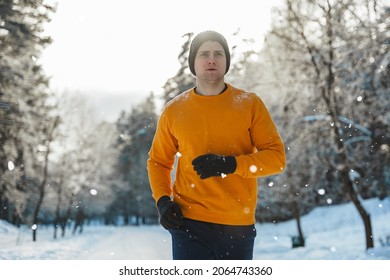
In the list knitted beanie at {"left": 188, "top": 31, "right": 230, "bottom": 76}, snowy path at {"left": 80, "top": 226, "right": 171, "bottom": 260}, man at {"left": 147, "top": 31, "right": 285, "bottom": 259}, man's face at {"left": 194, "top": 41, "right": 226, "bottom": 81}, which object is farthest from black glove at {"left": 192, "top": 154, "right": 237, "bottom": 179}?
snowy path at {"left": 80, "top": 226, "right": 171, "bottom": 260}

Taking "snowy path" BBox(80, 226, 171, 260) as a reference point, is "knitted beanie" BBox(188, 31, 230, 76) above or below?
above

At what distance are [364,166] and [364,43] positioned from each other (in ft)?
11.8

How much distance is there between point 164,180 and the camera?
2.14 meters

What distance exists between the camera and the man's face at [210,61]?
2043 mm

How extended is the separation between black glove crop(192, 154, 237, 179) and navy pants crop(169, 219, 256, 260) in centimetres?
26

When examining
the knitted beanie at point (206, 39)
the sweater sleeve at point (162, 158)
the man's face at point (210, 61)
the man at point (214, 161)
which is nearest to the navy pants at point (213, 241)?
the man at point (214, 161)

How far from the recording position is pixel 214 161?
6.10 feet

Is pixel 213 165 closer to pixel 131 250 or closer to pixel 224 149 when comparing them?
pixel 224 149

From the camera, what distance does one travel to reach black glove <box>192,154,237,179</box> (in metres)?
1.86

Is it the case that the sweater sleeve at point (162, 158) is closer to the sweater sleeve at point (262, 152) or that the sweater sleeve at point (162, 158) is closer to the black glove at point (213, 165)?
the black glove at point (213, 165)

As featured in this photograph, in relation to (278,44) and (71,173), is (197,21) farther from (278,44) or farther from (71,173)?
(71,173)

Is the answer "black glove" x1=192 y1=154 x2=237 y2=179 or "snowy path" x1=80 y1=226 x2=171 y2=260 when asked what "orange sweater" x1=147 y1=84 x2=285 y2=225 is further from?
"snowy path" x1=80 y1=226 x2=171 y2=260

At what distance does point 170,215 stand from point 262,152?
20.0 inches

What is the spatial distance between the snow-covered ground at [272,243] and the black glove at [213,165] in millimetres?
3435
